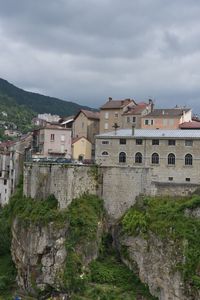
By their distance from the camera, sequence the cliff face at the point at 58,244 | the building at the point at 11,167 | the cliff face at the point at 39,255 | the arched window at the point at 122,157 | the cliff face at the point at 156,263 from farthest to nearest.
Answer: the building at the point at 11,167, the arched window at the point at 122,157, the cliff face at the point at 39,255, the cliff face at the point at 58,244, the cliff face at the point at 156,263

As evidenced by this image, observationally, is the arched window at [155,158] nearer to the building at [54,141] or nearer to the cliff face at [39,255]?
the cliff face at [39,255]

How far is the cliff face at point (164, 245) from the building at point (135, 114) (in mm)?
21856

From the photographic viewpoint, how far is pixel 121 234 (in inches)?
2261

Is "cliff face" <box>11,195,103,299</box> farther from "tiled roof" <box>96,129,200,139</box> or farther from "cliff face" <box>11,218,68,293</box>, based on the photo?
"tiled roof" <box>96,129,200,139</box>

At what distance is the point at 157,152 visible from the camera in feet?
200

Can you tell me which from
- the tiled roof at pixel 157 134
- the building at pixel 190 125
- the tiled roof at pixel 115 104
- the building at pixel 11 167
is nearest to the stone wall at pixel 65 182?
the tiled roof at pixel 157 134

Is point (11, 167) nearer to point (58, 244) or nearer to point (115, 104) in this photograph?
point (115, 104)

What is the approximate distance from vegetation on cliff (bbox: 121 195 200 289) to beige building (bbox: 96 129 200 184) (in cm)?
388

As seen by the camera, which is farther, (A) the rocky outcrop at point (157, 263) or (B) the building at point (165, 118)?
(B) the building at point (165, 118)

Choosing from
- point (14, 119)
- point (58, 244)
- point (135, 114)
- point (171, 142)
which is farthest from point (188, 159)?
point (14, 119)

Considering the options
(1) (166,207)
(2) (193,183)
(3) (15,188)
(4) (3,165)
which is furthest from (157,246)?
(4) (3,165)

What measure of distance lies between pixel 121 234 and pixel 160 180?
25.1 ft

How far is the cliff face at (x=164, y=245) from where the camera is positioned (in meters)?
49.6

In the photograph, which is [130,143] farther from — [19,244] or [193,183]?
[19,244]
